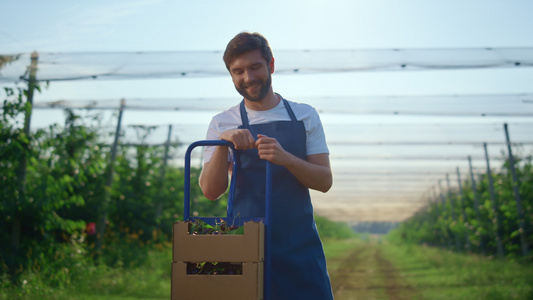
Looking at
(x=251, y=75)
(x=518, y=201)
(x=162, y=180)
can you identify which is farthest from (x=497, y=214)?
(x=251, y=75)

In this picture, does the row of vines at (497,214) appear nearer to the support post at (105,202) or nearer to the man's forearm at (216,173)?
the support post at (105,202)

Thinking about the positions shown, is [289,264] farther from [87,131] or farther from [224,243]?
[87,131]

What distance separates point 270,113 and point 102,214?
768cm

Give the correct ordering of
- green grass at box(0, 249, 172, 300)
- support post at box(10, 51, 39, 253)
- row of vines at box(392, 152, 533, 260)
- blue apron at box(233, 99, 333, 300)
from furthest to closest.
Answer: row of vines at box(392, 152, 533, 260) → support post at box(10, 51, 39, 253) → green grass at box(0, 249, 172, 300) → blue apron at box(233, 99, 333, 300)

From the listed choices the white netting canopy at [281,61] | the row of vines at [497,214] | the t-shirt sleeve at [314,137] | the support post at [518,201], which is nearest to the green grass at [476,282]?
the support post at [518,201]

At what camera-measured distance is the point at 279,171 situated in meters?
1.99

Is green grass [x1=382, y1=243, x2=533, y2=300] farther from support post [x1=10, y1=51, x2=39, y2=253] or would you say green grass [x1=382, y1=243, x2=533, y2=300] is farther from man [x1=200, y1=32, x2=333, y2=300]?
man [x1=200, y1=32, x2=333, y2=300]

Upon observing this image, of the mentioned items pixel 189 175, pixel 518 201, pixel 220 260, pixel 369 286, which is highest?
pixel 518 201

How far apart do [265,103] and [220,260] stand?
69 cm

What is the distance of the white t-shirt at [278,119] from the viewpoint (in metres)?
2.07

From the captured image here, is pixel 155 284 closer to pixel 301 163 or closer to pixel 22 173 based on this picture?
pixel 22 173

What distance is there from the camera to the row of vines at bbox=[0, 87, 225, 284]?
6234 millimetres

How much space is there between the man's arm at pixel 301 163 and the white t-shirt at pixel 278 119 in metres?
0.05

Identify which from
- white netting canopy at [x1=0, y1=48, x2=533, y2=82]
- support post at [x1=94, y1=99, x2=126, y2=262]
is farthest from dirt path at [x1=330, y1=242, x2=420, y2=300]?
support post at [x1=94, y1=99, x2=126, y2=262]
